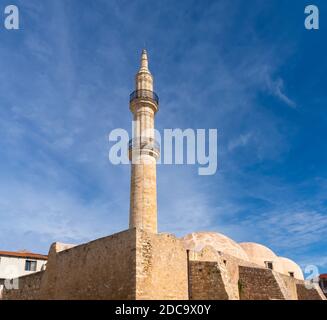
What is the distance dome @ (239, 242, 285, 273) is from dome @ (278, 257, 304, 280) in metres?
1.13

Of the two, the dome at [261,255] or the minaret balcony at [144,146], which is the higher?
the minaret balcony at [144,146]

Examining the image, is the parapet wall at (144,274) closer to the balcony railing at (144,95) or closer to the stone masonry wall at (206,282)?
the stone masonry wall at (206,282)

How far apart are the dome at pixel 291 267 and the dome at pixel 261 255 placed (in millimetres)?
1126

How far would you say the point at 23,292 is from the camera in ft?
67.1

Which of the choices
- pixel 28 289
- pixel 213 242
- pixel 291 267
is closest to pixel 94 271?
pixel 28 289

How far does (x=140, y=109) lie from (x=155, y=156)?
2.95 meters

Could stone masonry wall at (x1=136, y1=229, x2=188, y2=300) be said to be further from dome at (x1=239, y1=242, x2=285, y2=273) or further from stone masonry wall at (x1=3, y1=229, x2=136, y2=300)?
dome at (x1=239, y1=242, x2=285, y2=273)

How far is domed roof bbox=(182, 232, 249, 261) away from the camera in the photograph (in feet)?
71.6

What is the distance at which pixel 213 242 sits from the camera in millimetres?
22594

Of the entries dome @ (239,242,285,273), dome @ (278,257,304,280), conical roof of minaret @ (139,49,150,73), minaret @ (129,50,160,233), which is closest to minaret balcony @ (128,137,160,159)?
minaret @ (129,50,160,233)

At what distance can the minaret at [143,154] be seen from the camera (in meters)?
20.7

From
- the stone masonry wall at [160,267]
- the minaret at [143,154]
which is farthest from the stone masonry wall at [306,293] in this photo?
the stone masonry wall at [160,267]

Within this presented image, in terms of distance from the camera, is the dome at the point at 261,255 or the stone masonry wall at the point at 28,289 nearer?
the stone masonry wall at the point at 28,289
